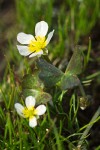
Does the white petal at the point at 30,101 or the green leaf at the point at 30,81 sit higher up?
the green leaf at the point at 30,81

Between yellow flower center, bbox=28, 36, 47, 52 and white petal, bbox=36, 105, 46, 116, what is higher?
yellow flower center, bbox=28, 36, 47, 52

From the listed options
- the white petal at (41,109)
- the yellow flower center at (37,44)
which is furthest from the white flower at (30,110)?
the yellow flower center at (37,44)

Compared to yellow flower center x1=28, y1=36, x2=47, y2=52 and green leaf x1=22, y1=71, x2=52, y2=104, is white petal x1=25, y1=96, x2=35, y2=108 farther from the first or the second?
yellow flower center x1=28, y1=36, x2=47, y2=52

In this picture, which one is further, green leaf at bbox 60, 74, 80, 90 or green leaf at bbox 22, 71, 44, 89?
green leaf at bbox 22, 71, 44, 89

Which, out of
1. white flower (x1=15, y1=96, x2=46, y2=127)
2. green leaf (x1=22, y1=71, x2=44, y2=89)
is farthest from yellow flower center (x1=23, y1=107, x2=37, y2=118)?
green leaf (x1=22, y1=71, x2=44, y2=89)

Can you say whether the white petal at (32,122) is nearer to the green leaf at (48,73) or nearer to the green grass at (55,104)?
the green grass at (55,104)

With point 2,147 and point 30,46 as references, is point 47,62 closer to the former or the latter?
point 30,46

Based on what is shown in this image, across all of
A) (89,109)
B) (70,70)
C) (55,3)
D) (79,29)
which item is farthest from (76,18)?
(70,70)

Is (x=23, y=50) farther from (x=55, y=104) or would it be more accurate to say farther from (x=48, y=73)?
(x=55, y=104)
